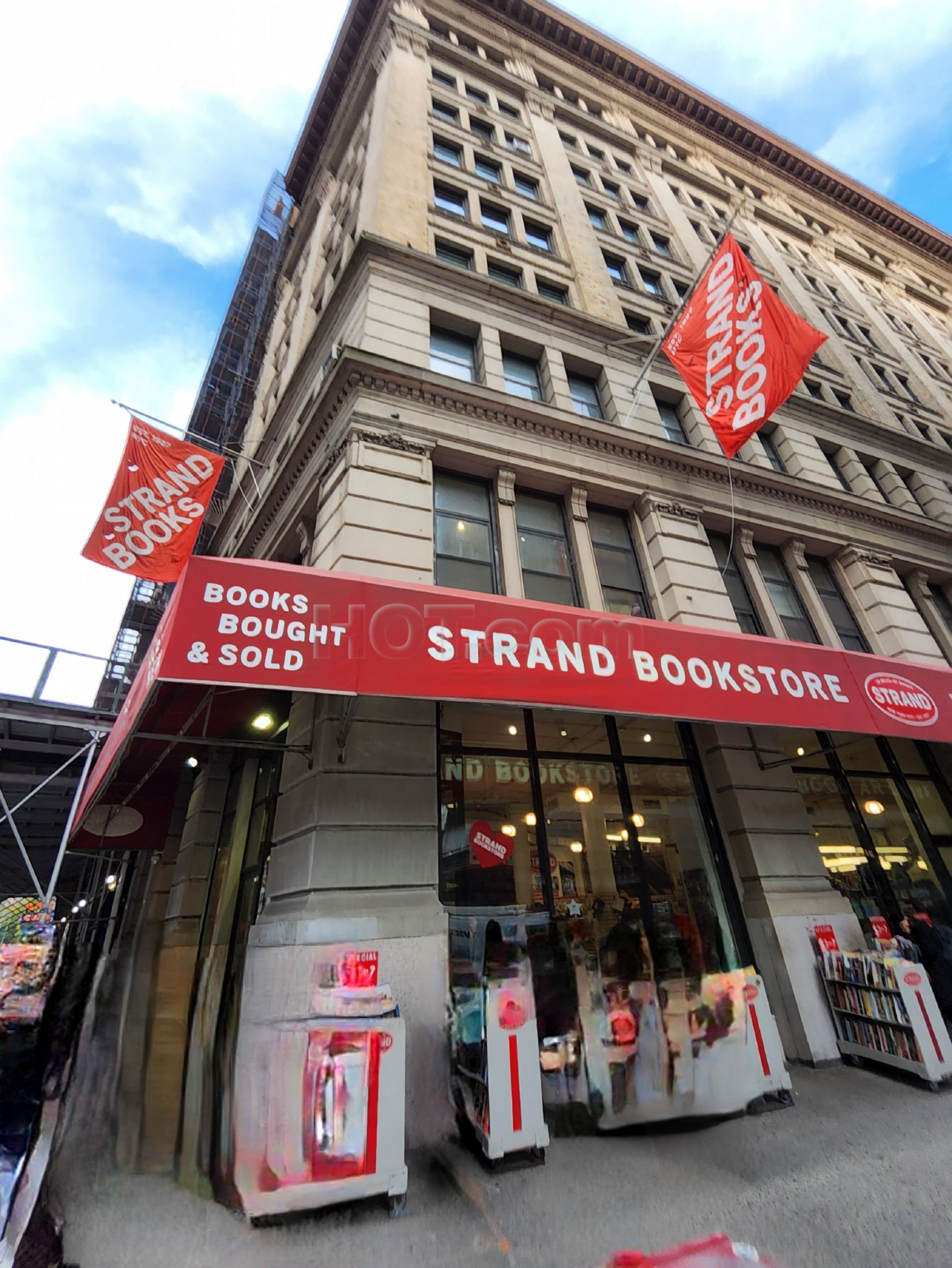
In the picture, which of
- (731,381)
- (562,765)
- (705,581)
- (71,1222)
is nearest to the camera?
(71,1222)

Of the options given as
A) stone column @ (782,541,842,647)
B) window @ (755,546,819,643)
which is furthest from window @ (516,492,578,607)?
stone column @ (782,541,842,647)

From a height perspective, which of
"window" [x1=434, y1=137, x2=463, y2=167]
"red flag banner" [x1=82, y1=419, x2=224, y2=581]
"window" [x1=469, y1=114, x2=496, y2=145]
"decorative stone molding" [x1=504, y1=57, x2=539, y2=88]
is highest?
"decorative stone molding" [x1=504, y1=57, x2=539, y2=88]

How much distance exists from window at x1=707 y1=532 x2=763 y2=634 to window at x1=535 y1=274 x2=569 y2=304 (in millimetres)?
7857

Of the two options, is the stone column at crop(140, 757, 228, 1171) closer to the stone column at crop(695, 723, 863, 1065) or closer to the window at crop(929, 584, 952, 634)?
the stone column at crop(695, 723, 863, 1065)

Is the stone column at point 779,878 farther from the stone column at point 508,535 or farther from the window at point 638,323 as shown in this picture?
the window at point 638,323

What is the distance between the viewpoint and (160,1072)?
16.3 feet

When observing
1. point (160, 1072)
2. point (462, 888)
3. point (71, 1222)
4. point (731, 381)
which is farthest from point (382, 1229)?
point (731, 381)

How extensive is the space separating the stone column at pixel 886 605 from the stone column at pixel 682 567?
173 inches

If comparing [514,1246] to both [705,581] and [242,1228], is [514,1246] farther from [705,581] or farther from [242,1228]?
[705,581]

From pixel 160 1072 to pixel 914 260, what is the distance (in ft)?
164

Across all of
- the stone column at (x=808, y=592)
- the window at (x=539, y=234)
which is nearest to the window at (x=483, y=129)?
the window at (x=539, y=234)

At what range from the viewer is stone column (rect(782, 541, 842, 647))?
1158cm

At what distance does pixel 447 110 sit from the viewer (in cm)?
1791

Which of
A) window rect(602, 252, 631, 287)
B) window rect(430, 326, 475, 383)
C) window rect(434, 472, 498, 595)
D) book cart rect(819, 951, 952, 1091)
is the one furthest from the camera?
window rect(602, 252, 631, 287)
